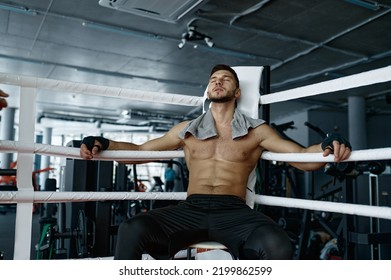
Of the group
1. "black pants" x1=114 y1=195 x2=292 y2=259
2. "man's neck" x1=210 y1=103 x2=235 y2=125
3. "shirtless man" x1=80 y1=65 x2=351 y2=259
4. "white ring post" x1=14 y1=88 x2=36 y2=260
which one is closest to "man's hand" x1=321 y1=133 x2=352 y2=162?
"shirtless man" x1=80 y1=65 x2=351 y2=259

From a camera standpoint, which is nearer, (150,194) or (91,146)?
(91,146)

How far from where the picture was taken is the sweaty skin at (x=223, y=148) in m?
1.71

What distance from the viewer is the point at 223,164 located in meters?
1.75

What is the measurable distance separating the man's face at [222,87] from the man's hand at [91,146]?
0.60 meters

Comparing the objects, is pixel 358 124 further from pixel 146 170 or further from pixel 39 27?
pixel 146 170

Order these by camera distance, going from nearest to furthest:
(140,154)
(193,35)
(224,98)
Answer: (140,154), (224,98), (193,35)

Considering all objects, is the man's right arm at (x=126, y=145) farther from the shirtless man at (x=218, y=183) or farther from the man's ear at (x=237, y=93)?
the man's ear at (x=237, y=93)

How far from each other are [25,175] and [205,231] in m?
0.78

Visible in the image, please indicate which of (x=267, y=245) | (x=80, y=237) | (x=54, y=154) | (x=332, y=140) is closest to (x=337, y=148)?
(x=332, y=140)

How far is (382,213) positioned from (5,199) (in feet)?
4.48

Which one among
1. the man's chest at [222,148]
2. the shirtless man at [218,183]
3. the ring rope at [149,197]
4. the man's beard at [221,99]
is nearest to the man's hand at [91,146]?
the shirtless man at [218,183]

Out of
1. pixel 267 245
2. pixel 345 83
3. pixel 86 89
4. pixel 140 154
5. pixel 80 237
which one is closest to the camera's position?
pixel 267 245

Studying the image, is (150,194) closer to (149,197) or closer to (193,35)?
(149,197)

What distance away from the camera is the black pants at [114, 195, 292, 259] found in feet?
4.38
